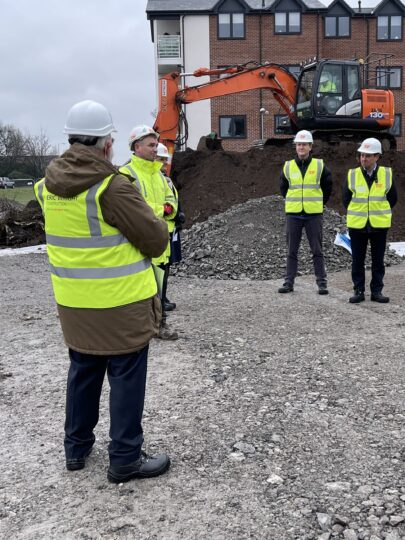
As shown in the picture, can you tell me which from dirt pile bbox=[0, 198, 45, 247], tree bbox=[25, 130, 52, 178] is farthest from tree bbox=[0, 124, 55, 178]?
dirt pile bbox=[0, 198, 45, 247]

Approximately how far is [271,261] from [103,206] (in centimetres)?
796

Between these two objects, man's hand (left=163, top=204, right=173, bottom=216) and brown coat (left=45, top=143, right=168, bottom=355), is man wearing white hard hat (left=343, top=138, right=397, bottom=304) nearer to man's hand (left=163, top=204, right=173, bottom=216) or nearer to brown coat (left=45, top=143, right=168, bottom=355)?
man's hand (left=163, top=204, right=173, bottom=216)

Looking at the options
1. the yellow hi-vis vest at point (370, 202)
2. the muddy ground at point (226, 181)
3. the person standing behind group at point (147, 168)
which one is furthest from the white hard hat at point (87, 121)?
the muddy ground at point (226, 181)

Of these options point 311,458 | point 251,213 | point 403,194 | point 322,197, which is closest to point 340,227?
point 251,213

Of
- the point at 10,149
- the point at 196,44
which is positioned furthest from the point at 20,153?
the point at 196,44

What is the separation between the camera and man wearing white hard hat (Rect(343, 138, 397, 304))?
25.5 ft

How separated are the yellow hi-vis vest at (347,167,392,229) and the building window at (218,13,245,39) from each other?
27.9 m

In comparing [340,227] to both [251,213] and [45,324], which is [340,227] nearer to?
[251,213]

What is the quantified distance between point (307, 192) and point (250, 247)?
9.44 ft

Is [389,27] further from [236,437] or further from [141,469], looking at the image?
[141,469]

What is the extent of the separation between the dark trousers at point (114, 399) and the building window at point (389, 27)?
36068mm

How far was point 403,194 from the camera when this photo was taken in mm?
17844

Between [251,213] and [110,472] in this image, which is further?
[251,213]

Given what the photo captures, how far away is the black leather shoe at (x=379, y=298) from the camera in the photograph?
26.0 feet
